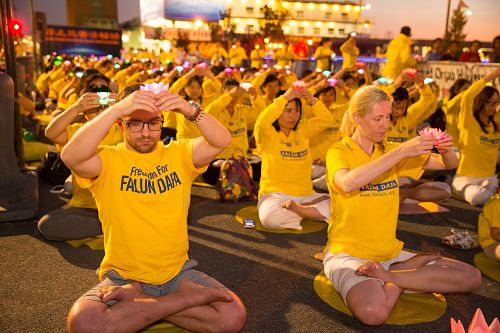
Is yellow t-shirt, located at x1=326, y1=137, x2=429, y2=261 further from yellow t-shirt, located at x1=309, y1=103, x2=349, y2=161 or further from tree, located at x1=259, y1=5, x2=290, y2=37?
tree, located at x1=259, y1=5, x2=290, y2=37

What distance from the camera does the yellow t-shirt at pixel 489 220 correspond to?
4.84 meters

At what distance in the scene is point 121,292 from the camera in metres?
3.40

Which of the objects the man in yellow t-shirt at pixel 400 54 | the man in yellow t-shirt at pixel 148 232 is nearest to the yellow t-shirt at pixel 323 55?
the man in yellow t-shirt at pixel 400 54

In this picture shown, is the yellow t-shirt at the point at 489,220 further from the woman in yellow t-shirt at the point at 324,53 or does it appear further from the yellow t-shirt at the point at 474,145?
the woman in yellow t-shirt at the point at 324,53

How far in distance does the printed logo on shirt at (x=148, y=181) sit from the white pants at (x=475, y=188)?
5310 millimetres

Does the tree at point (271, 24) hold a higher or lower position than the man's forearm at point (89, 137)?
higher

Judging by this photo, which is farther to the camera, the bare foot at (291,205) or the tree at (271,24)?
the tree at (271,24)

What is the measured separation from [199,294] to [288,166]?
301cm

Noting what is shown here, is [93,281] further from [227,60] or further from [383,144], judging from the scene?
[227,60]

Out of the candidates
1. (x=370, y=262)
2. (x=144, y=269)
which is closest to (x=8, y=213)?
(x=144, y=269)

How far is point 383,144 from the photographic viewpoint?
4.32m

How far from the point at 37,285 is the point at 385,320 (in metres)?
3.15

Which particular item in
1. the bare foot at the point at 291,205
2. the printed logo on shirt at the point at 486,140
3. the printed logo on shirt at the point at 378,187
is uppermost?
the printed logo on shirt at the point at 378,187

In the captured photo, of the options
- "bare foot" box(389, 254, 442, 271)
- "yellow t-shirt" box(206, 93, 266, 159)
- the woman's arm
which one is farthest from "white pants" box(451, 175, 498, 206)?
the woman's arm
